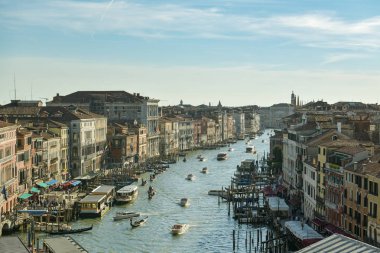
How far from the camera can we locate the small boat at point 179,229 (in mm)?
28156

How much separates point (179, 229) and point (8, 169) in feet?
29.0

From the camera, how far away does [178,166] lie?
2394 inches

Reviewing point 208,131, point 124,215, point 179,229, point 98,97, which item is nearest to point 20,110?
point 98,97

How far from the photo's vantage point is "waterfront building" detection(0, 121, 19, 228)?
97.7ft

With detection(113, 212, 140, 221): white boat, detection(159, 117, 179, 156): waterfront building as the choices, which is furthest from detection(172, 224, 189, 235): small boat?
detection(159, 117, 179, 156): waterfront building

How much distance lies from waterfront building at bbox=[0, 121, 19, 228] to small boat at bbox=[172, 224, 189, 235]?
283 inches

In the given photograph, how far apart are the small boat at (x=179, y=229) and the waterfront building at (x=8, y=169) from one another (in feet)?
23.6

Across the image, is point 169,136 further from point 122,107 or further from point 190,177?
point 190,177

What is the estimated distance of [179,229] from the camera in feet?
93.0

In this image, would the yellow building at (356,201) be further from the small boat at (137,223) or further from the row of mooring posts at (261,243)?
the small boat at (137,223)

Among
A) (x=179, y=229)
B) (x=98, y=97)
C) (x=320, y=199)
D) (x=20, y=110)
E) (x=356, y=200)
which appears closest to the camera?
(x=356, y=200)

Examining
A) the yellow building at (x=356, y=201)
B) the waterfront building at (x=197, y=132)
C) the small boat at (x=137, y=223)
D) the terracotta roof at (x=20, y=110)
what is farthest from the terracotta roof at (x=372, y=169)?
the waterfront building at (x=197, y=132)

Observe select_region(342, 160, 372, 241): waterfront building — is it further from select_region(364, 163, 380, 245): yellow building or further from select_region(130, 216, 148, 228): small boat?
select_region(130, 216, 148, 228): small boat

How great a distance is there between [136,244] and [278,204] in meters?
7.70
